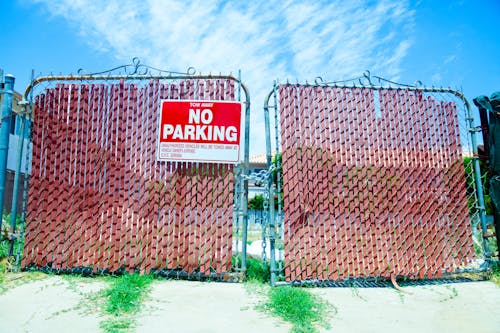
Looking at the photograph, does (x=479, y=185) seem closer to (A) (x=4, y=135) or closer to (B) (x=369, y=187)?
(B) (x=369, y=187)

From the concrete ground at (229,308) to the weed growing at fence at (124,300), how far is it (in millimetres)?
97

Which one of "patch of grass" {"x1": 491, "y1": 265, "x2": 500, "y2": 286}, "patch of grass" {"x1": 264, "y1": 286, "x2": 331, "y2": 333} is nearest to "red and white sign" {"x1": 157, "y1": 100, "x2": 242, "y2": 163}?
"patch of grass" {"x1": 264, "y1": 286, "x2": 331, "y2": 333}

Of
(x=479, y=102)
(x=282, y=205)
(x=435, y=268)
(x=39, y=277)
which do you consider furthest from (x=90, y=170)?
(x=479, y=102)

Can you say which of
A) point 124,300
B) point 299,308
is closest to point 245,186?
point 299,308

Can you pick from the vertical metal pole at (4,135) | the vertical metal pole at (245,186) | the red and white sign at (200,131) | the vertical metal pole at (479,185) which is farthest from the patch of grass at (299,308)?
the vertical metal pole at (4,135)

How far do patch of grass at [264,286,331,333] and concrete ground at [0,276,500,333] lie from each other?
4.5 inches

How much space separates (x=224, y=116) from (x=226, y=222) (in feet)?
4.93

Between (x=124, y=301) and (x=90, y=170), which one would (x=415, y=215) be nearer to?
(x=124, y=301)

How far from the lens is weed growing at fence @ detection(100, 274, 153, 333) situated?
321 centimetres

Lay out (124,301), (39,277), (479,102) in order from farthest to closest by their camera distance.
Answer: (479,102), (39,277), (124,301)

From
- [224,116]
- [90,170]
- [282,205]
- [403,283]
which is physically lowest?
[403,283]

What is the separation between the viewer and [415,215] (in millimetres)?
4875

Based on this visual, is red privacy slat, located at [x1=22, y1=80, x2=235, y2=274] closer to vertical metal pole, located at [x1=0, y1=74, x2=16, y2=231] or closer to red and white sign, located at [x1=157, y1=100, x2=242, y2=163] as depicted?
red and white sign, located at [x1=157, y1=100, x2=242, y2=163]

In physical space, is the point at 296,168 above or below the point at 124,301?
above
